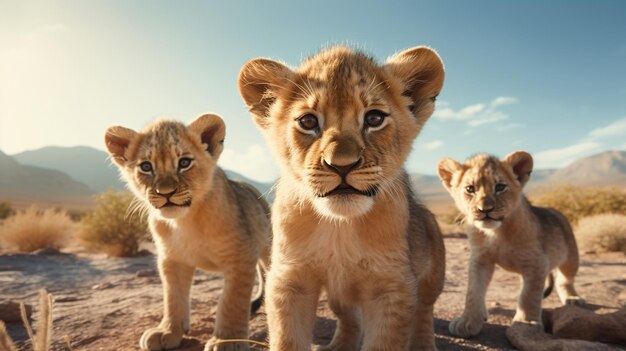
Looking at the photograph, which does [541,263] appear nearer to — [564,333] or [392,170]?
[564,333]

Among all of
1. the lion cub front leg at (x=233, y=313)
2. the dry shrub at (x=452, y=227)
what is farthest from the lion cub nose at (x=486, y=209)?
the dry shrub at (x=452, y=227)

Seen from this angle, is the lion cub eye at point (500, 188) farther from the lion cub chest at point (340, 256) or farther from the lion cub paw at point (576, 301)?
the lion cub chest at point (340, 256)

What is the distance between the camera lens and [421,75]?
10.3ft

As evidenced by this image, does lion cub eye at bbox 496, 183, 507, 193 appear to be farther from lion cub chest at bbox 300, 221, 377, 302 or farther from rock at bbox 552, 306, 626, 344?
lion cub chest at bbox 300, 221, 377, 302

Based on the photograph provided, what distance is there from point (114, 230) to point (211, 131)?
946cm

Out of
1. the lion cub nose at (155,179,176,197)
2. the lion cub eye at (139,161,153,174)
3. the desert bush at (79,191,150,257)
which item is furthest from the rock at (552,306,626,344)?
the desert bush at (79,191,150,257)

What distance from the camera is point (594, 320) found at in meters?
4.29

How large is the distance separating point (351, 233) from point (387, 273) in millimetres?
339

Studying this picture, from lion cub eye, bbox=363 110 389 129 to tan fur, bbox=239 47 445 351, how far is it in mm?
34

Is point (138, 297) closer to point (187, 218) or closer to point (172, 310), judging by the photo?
point (172, 310)

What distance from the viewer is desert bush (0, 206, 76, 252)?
13.5 metres

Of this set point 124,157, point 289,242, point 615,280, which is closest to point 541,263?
point 289,242

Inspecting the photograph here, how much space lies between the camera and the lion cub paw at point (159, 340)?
13.2 feet

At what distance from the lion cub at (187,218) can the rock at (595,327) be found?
3.29 metres
